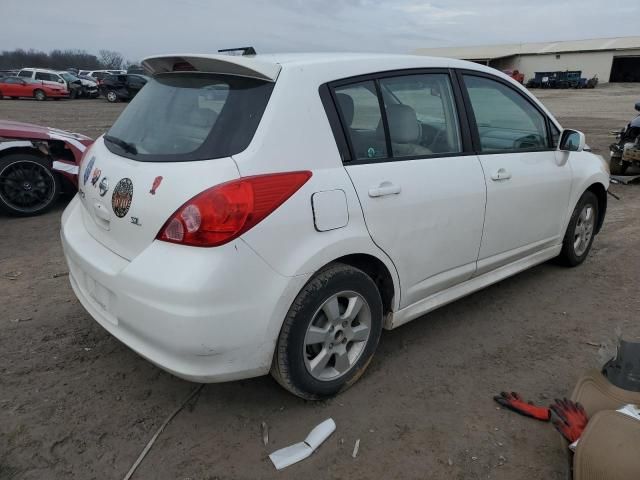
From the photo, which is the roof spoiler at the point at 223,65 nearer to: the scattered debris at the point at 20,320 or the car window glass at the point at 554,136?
the scattered debris at the point at 20,320

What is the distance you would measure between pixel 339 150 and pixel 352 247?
480 mm

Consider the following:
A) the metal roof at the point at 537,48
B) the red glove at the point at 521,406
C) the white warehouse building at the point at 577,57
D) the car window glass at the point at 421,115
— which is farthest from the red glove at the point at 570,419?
the metal roof at the point at 537,48

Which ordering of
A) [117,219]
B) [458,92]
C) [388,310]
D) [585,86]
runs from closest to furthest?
[117,219] < [388,310] < [458,92] < [585,86]

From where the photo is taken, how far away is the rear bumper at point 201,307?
208cm

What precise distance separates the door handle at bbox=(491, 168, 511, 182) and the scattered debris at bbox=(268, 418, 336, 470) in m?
1.82

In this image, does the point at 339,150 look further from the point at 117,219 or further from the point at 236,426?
the point at 236,426

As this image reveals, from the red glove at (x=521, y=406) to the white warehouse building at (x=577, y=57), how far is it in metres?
55.1

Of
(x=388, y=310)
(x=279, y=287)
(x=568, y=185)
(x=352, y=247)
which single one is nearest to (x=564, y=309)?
(x=568, y=185)

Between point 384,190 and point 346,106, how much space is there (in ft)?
1.54

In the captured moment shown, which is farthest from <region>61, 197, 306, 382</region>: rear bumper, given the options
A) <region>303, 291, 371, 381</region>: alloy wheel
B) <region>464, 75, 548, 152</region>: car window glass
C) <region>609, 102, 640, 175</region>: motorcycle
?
<region>609, 102, 640, 175</region>: motorcycle

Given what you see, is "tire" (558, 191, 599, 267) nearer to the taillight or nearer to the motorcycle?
the taillight

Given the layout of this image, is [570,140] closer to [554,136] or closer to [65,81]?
[554,136]

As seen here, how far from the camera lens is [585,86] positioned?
48.6m

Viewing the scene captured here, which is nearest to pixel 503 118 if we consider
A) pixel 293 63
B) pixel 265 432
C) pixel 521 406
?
pixel 293 63
